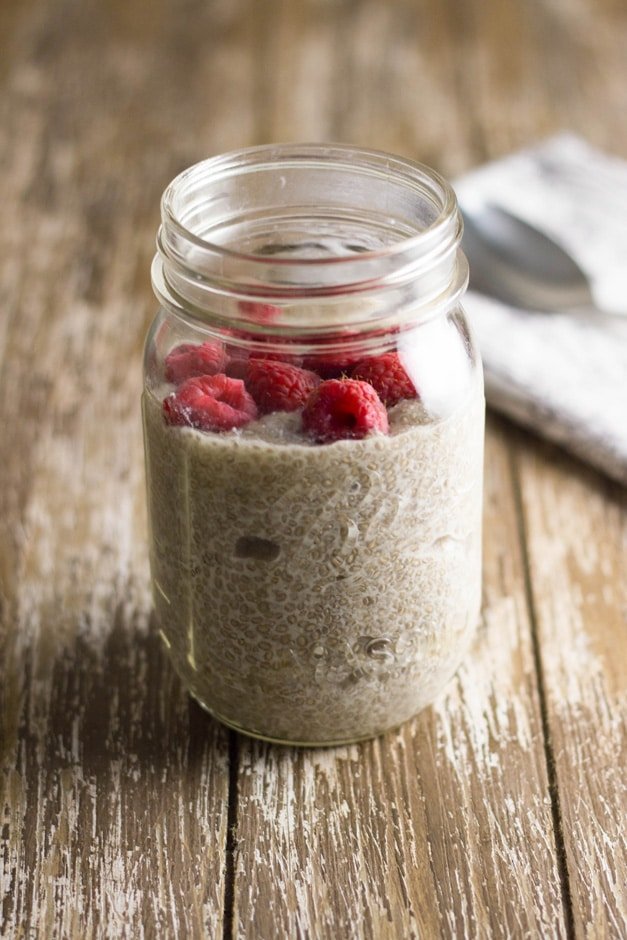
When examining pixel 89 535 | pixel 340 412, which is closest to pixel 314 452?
pixel 340 412

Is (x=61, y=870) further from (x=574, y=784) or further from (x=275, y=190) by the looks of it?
(x=275, y=190)

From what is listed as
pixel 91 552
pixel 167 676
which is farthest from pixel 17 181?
pixel 167 676

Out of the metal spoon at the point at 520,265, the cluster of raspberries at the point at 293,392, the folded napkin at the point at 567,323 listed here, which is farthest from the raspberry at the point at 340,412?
the metal spoon at the point at 520,265

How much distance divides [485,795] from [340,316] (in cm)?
34

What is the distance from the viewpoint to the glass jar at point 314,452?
671 millimetres

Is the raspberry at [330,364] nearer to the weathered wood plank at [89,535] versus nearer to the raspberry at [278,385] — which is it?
the raspberry at [278,385]

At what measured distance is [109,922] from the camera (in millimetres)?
679

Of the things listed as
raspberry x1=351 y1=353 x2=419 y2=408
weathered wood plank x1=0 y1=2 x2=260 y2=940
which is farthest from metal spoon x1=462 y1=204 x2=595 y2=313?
raspberry x1=351 y1=353 x2=419 y2=408

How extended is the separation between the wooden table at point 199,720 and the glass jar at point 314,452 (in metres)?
0.05

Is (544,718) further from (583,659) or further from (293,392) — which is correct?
(293,392)

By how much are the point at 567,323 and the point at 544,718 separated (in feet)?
1.81

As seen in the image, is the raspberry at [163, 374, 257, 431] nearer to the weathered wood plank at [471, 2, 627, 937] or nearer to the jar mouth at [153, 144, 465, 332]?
the jar mouth at [153, 144, 465, 332]

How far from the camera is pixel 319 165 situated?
802 mm

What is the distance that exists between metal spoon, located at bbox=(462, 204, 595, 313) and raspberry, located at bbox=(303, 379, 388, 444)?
2.15 feet
